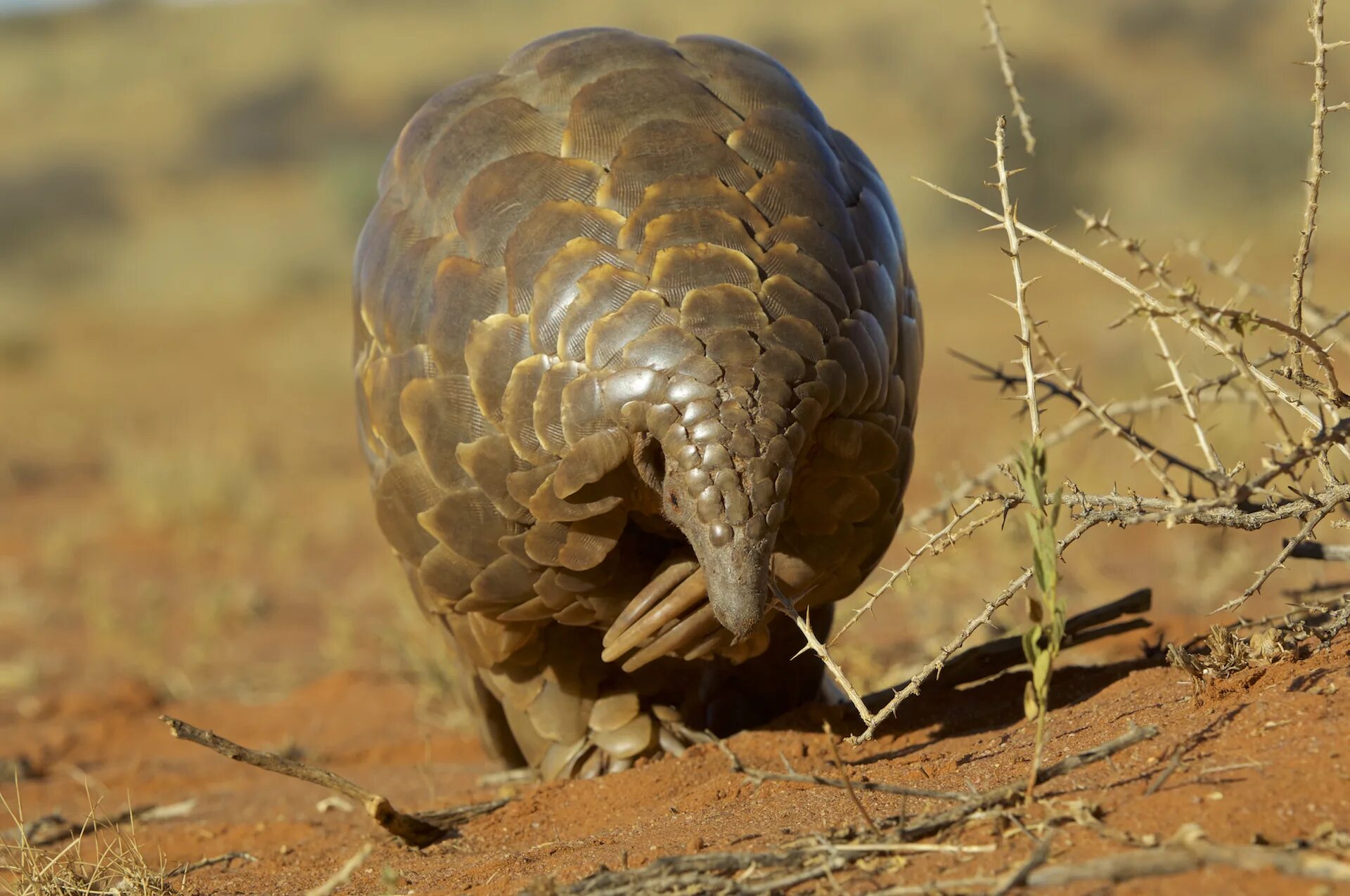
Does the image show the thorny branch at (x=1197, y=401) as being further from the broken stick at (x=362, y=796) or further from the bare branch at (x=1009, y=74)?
the broken stick at (x=362, y=796)

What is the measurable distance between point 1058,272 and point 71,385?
1210 centimetres

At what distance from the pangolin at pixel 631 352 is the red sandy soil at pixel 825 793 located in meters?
0.38

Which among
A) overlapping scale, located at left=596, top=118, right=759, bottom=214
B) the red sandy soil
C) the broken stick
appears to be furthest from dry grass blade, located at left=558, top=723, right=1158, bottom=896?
overlapping scale, located at left=596, top=118, right=759, bottom=214

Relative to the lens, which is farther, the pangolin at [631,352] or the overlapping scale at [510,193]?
the overlapping scale at [510,193]

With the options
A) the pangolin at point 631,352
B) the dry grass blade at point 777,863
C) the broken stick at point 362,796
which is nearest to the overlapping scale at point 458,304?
the pangolin at point 631,352

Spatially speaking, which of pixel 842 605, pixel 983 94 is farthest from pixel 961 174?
pixel 842 605

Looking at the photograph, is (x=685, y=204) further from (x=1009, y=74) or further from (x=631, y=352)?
(x=1009, y=74)

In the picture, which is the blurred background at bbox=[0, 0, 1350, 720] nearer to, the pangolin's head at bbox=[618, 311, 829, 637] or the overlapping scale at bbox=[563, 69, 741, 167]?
the pangolin's head at bbox=[618, 311, 829, 637]

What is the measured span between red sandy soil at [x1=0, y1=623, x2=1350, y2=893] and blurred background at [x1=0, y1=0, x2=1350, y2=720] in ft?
2.36

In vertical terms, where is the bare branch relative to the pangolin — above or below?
above

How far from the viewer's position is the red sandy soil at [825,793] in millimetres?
2326

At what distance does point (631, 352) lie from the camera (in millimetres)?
2887

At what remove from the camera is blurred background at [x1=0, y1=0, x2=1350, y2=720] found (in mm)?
7746

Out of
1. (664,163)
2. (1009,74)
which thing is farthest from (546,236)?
(1009,74)
